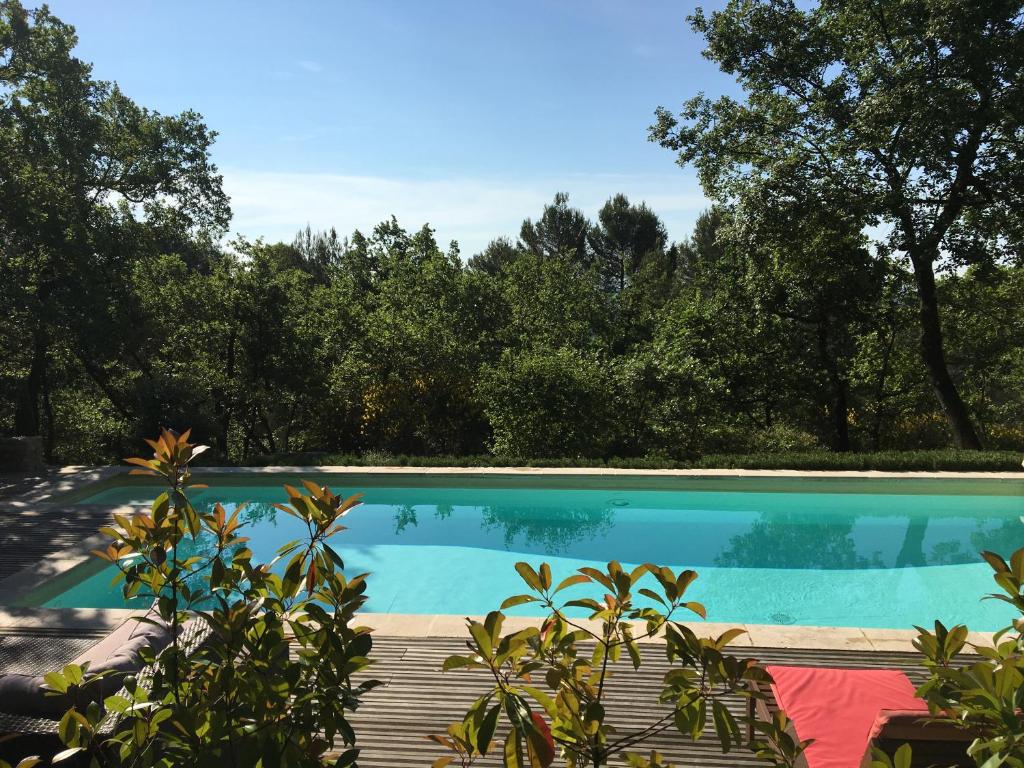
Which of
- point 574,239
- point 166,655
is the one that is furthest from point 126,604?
point 574,239

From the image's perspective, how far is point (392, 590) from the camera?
23.1 feet

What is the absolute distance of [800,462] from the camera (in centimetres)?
973

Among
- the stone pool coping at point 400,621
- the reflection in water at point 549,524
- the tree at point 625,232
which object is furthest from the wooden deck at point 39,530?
the tree at point 625,232

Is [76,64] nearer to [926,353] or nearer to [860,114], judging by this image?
[860,114]

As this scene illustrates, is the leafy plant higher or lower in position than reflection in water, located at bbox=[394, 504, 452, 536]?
higher

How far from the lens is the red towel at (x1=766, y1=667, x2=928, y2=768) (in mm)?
3111

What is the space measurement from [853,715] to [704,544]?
483cm

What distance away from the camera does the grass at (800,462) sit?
9469 mm

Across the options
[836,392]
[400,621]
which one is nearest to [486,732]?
[400,621]

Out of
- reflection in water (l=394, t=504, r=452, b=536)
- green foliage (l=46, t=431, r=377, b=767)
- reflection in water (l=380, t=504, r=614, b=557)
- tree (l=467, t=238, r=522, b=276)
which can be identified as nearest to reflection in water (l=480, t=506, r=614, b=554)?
reflection in water (l=380, t=504, r=614, b=557)

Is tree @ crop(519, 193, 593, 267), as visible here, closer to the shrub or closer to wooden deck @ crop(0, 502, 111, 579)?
wooden deck @ crop(0, 502, 111, 579)

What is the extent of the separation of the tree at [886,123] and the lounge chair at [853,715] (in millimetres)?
9937

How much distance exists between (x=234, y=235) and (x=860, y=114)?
11.5m

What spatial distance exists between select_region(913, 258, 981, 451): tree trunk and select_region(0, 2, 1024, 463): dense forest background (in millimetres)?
50
